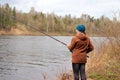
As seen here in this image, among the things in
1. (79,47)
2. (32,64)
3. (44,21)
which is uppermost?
(79,47)

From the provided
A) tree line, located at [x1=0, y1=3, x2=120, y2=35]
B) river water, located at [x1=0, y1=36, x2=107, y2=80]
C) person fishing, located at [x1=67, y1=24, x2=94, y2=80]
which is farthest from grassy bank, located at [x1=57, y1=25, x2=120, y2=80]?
tree line, located at [x1=0, y1=3, x2=120, y2=35]

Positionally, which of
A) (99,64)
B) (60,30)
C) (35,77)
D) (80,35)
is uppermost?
(80,35)

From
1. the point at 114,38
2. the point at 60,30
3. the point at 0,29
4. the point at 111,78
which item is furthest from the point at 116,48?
the point at 60,30

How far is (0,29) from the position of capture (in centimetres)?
9931

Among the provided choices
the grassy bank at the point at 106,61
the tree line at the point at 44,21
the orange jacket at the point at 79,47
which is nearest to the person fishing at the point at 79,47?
the orange jacket at the point at 79,47

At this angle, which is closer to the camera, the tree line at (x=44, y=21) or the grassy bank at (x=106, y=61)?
the grassy bank at (x=106, y=61)

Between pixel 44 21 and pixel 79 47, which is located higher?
pixel 79 47

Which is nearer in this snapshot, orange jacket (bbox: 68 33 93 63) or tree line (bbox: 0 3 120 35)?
orange jacket (bbox: 68 33 93 63)

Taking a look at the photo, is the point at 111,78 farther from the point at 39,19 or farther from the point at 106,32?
the point at 39,19

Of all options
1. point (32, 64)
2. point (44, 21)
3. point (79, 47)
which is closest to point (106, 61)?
point (79, 47)

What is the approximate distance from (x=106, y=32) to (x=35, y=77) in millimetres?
5001

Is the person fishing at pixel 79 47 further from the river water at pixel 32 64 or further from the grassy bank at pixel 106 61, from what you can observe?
the river water at pixel 32 64

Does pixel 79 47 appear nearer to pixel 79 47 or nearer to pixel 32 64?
pixel 79 47

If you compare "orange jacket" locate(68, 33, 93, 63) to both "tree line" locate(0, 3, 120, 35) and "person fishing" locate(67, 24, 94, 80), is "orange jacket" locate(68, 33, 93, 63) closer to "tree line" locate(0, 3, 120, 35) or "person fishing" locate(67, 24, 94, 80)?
"person fishing" locate(67, 24, 94, 80)
